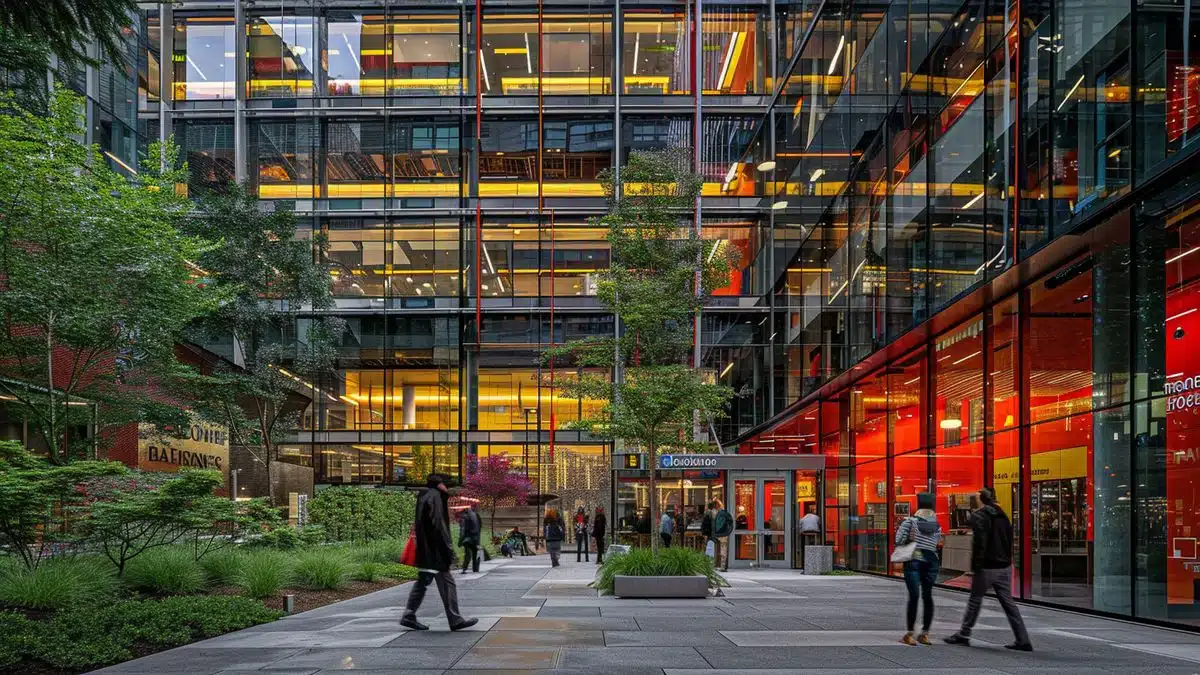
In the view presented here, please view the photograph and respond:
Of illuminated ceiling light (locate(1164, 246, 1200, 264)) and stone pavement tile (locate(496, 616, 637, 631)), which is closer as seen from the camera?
stone pavement tile (locate(496, 616, 637, 631))

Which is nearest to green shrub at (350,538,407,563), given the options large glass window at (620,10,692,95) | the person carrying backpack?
the person carrying backpack

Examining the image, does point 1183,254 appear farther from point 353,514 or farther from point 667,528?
point 353,514

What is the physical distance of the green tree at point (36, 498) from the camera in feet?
45.0

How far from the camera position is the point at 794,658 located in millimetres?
10617

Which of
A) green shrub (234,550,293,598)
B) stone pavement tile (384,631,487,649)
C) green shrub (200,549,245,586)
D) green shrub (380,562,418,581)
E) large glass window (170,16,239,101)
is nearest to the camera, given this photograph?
stone pavement tile (384,631,487,649)

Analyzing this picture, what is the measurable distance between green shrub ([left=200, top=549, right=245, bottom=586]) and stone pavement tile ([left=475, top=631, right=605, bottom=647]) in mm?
6238

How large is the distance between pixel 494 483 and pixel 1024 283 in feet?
106

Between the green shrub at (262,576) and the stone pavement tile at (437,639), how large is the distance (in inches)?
176

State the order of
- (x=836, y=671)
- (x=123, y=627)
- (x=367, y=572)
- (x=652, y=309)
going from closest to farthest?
1. (x=836, y=671)
2. (x=123, y=627)
3. (x=652, y=309)
4. (x=367, y=572)

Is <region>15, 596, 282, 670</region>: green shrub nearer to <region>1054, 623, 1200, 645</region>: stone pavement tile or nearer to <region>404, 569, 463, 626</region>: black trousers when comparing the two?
<region>404, 569, 463, 626</region>: black trousers

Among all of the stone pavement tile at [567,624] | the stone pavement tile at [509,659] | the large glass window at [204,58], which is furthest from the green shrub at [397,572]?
the large glass window at [204,58]

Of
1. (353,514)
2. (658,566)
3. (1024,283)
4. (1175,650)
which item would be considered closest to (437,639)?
(658,566)

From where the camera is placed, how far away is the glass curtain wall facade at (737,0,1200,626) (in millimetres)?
13953

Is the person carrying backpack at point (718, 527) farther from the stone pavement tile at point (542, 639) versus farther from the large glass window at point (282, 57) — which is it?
the large glass window at point (282, 57)
